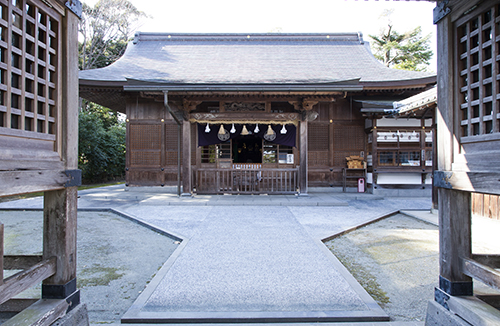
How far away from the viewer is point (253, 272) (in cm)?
320

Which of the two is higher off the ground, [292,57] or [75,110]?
[292,57]

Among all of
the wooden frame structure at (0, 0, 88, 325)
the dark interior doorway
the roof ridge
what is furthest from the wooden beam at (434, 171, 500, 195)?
the roof ridge

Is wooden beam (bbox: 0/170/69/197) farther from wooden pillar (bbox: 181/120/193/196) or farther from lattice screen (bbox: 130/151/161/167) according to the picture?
lattice screen (bbox: 130/151/161/167)

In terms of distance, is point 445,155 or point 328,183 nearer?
point 445,155

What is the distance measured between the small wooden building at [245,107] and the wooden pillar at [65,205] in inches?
225

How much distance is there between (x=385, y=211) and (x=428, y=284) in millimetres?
4483

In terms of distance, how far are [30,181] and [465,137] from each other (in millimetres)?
3610

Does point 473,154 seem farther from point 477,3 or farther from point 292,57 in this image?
point 292,57

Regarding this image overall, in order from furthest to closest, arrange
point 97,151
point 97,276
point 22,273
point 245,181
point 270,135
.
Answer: point 97,151 → point 270,135 → point 245,181 → point 97,276 → point 22,273

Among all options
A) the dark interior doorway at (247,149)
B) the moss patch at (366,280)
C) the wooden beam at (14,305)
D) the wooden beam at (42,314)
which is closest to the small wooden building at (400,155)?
the dark interior doorway at (247,149)

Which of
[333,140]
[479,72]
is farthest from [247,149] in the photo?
[479,72]

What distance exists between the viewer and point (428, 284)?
3066 millimetres

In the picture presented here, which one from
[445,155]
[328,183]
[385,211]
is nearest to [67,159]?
[445,155]

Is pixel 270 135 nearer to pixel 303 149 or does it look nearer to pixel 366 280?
pixel 303 149
